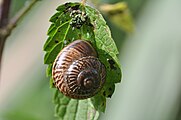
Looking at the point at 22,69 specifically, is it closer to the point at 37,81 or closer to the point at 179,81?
the point at 37,81

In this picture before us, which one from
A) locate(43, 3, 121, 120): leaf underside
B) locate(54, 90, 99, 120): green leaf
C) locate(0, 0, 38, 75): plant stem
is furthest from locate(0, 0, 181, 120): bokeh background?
locate(43, 3, 121, 120): leaf underside

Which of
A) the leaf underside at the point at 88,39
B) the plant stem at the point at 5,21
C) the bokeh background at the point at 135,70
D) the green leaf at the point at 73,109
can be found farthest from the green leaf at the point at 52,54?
the bokeh background at the point at 135,70

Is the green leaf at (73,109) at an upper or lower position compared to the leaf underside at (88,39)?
lower

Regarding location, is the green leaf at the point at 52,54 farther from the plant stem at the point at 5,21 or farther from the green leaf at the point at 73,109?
the plant stem at the point at 5,21

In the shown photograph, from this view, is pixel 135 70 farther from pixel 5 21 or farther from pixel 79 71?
pixel 79 71

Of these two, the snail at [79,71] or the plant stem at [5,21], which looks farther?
the plant stem at [5,21]

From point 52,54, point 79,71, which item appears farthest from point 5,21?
point 79,71

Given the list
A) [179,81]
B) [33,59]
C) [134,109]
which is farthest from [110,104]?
[33,59]

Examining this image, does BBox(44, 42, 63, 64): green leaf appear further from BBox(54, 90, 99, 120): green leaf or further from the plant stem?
the plant stem
